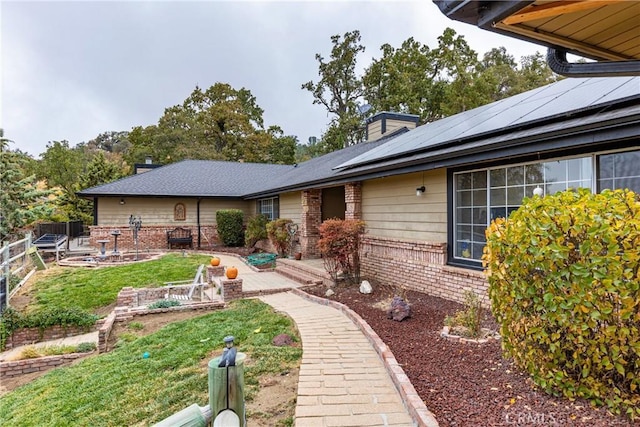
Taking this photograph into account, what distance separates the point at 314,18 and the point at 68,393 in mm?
10650

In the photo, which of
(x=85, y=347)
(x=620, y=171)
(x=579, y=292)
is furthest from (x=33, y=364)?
(x=620, y=171)

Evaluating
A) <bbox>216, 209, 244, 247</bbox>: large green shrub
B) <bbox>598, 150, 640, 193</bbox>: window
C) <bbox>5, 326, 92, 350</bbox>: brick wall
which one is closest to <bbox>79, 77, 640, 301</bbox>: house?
<bbox>598, 150, 640, 193</bbox>: window

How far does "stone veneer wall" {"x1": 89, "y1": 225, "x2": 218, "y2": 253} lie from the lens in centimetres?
1666

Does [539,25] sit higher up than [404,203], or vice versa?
[539,25]

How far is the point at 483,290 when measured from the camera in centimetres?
555

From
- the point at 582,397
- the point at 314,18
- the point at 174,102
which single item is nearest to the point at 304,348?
the point at 582,397

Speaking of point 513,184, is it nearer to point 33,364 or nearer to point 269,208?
point 33,364

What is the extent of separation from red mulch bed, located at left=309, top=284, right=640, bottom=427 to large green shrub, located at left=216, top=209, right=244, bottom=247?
13.4 m

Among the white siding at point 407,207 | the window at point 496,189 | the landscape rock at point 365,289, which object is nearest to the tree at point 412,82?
the white siding at point 407,207

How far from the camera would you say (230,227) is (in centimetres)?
1762

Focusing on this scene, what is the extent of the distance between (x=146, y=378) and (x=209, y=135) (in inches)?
1361

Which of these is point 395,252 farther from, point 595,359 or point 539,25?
point 539,25

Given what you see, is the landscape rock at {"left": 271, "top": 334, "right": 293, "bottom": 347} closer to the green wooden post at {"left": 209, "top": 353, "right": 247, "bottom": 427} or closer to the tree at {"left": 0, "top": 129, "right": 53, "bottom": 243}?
the green wooden post at {"left": 209, "top": 353, "right": 247, "bottom": 427}

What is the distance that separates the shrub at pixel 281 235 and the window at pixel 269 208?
2215mm
